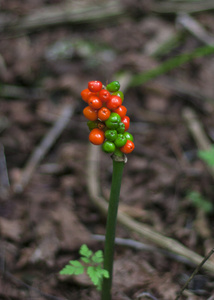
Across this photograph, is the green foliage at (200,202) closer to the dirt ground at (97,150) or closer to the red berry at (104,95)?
the dirt ground at (97,150)

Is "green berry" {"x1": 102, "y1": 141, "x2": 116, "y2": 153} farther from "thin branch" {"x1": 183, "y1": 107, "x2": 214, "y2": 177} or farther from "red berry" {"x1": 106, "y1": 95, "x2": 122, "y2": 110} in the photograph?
"thin branch" {"x1": 183, "y1": 107, "x2": 214, "y2": 177}

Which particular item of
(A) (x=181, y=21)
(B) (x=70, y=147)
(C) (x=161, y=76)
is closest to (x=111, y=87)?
(B) (x=70, y=147)

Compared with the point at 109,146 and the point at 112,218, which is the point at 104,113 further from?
the point at 112,218

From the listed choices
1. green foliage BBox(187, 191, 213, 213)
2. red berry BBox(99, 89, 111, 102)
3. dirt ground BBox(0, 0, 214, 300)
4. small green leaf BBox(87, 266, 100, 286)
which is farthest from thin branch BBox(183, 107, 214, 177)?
red berry BBox(99, 89, 111, 102)

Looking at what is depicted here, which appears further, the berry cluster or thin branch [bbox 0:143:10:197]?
thin branch [bbox 0:143:10:197]

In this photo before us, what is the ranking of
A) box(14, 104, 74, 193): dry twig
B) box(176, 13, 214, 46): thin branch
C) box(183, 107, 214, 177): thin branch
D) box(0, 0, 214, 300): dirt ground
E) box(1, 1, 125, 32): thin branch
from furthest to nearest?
box(1, 1, 125, 32): thin branch
box(176, 13, 214, 46): thin branch
box(183, 107, 214, 177): thin branch
box(14, 104, 74, 193): dry twig
box(0, 0, 214, 300): dirt ground

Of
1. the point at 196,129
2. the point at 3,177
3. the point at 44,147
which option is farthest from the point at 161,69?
the point at 3,177

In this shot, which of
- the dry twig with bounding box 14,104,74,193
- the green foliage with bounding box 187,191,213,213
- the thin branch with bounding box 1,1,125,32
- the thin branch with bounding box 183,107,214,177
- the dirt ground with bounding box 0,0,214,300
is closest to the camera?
the dirt ground with bounding box 0,0,214,300
